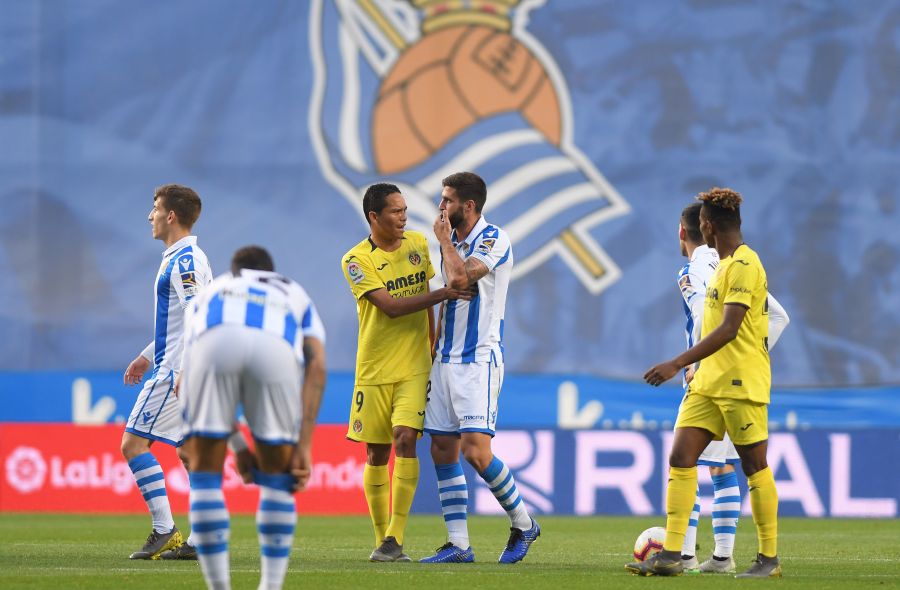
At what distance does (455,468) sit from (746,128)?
13.0 meters

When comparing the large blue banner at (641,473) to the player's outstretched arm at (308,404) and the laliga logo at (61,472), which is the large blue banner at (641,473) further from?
the player's outstretched arm at (308,404)

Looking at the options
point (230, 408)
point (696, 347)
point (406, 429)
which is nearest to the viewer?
point (230, 408)

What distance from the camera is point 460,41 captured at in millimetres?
20406

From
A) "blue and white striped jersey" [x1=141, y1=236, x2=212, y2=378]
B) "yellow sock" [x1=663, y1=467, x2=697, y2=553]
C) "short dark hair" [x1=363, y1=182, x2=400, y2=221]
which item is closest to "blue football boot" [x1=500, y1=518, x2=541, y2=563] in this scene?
"yellow sock" [x1=663, y1=467, x2=697, y2=553]

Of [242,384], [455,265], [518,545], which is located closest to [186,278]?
[455,265]

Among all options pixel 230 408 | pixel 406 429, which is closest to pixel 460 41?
pixel 406 429

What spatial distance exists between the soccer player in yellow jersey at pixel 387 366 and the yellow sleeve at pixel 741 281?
5.73ft

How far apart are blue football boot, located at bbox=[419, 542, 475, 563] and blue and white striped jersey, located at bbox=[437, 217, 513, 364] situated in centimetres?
107

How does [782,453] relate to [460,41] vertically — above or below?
below

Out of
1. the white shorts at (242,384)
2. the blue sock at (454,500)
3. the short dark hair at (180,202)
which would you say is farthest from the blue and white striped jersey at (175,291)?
the white shorts at (242,384)

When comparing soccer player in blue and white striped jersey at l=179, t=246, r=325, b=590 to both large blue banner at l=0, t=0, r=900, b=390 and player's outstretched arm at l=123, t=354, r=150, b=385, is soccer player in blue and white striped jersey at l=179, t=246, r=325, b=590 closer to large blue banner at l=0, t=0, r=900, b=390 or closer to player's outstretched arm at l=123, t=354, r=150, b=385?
player's outstretched arm at l=123, t=354, r=150, b=385

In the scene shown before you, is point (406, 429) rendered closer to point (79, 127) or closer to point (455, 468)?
point (455, 468)

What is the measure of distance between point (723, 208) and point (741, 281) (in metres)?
0.42

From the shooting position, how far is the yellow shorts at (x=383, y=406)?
846cm
